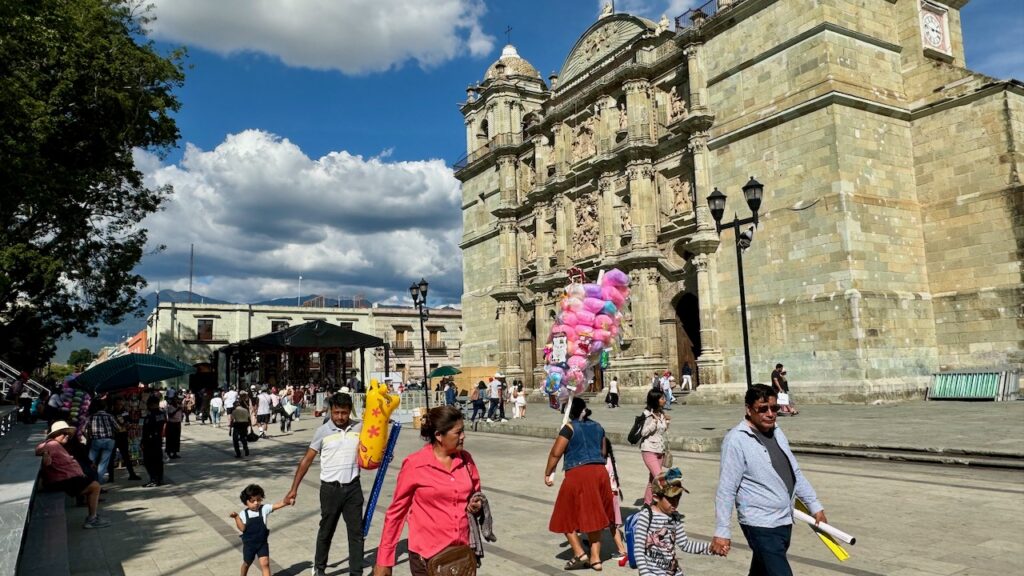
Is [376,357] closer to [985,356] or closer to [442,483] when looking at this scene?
[985,356]

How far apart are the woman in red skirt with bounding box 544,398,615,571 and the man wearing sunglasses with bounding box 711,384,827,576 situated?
202 centimetres

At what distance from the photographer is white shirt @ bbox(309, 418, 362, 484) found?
5688 mm

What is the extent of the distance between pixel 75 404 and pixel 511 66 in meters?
29.2

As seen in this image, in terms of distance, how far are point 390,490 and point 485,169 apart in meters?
32.7

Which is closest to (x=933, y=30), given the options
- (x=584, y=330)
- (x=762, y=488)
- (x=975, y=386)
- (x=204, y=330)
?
(x=975, y=386)

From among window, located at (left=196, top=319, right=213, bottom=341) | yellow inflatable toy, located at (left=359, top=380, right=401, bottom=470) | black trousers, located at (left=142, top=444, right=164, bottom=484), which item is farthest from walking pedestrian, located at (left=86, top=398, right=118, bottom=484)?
window, located at (left=196, top=319, right=213, bottom=341)

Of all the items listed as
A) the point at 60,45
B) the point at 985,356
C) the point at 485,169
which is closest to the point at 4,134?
the point at 60,45

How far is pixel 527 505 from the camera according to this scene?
8719mm

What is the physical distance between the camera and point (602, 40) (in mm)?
31703

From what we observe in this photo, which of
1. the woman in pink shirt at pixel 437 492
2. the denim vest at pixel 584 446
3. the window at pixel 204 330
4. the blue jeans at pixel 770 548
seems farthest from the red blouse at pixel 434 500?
the window at pixel 204 330

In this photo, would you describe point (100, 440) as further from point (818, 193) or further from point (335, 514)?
point (818, 193)

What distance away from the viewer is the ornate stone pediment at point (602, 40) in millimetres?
29562

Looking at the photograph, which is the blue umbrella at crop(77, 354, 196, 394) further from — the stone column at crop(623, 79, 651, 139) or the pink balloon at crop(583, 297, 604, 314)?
the stone column at crop(623, 79, 651, 139)

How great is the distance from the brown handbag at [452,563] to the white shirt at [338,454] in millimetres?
2359
